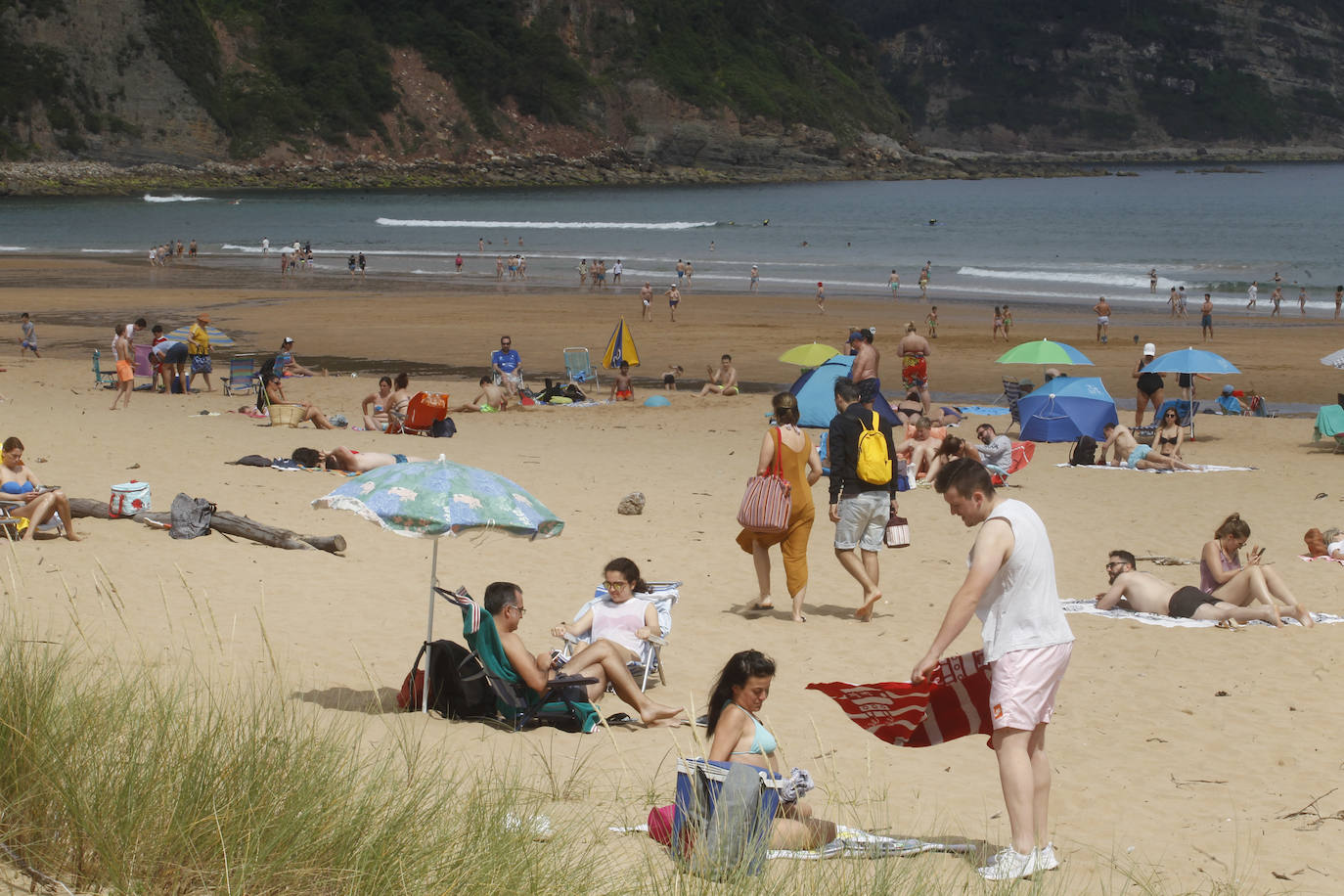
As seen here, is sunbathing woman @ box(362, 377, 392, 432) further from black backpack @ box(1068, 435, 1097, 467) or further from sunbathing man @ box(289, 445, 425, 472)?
black backpack @ box(1068, 435, 1097, 467)

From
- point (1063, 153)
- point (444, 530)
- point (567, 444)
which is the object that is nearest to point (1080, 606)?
point (444, 530)

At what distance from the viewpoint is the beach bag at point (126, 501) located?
9.47m

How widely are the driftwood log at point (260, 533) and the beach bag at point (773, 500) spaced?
9.92 ft

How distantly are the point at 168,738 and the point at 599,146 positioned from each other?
Answer: 5104 inches

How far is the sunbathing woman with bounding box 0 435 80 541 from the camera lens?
28.5ft

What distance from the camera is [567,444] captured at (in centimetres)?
1472

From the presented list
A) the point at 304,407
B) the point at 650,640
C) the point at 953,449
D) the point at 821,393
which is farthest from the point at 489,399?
the point at 650,640

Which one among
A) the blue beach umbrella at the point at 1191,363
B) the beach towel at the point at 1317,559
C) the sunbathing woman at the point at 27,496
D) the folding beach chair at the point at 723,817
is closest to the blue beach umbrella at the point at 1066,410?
the blue beach umbrella at the point at 1191,363

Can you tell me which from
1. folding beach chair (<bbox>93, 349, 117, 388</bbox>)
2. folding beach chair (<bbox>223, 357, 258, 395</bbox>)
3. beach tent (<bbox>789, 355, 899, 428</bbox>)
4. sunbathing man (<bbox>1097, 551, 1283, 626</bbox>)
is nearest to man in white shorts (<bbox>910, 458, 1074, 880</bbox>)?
sunbathing man (<bbox>1097, 551, 1283, 626</bbox>)

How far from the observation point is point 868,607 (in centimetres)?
824

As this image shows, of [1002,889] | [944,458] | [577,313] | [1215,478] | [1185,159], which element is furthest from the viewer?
[1185,159]

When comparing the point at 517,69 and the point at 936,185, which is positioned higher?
the point at 517,69

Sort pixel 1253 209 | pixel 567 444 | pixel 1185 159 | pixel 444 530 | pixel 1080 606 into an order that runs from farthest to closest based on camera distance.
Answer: pixel 1185 159
pixel 1253 209
pixel 567 444
pixel 1080 606
pixel 444 530

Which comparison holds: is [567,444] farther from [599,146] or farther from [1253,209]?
[599,146]
